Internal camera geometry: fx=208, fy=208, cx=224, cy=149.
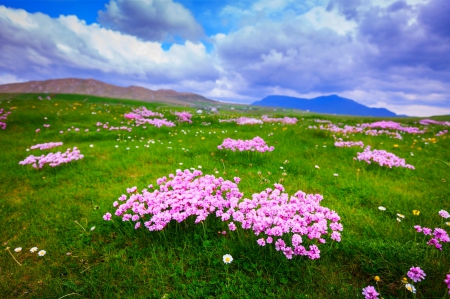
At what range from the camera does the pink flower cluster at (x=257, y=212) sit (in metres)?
3.09

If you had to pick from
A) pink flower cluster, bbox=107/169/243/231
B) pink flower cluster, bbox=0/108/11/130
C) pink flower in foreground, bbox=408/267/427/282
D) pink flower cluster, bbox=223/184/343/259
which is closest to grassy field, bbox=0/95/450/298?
pink flower in foreground, bbox=408/267/427/282

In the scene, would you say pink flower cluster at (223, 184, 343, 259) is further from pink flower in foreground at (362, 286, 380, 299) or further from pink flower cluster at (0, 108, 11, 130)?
pink flower cluster at (0, 108, 11, 130)

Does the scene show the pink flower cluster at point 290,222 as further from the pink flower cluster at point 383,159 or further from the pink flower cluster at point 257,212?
the pink flower cluster at point 383,159

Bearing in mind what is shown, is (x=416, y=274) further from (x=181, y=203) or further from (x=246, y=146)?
(x=246, y=146)

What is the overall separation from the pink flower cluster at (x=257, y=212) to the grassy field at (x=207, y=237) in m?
0.32

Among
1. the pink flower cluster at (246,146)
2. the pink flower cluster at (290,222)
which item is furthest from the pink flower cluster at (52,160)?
the pink flower cluster at (290,222)

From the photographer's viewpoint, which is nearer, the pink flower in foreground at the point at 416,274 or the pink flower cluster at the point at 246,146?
the pink flower in foreground at the point at 416,274

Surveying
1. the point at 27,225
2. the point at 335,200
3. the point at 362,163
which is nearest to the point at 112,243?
the point at 27,225

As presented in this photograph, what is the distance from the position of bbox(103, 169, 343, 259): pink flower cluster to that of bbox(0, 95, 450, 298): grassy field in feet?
1.03

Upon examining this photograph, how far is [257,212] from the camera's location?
138 inches

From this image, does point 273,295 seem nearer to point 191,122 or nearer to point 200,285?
point 200,285

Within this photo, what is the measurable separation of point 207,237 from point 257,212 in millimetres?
1084

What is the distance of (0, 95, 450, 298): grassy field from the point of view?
2980mm

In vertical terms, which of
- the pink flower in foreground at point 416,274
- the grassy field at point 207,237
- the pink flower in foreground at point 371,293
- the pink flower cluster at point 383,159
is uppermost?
the pink flower cluster at point 383,159
